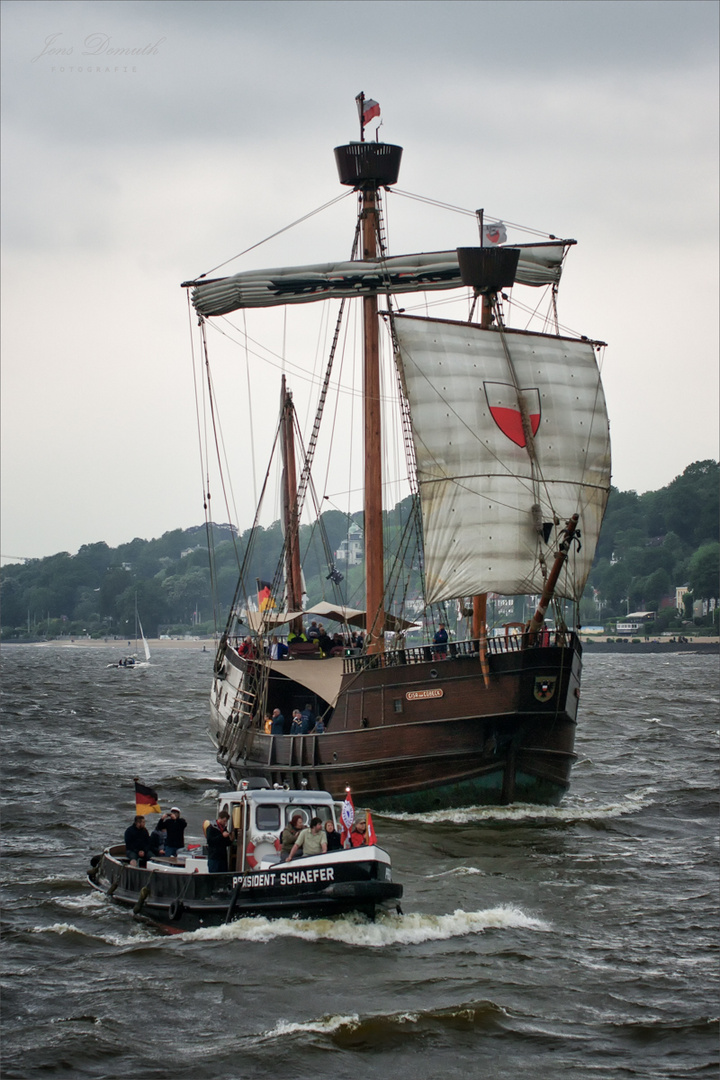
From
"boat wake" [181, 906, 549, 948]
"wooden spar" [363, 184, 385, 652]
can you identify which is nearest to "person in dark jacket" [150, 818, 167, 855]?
"boat wake" [181, 906, 549, 948]

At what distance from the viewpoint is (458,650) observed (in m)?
34.4

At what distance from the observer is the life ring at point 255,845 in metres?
23.2

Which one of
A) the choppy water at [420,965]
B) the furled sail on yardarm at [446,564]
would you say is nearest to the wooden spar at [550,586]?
the furled sail on yardarm at [446,564]

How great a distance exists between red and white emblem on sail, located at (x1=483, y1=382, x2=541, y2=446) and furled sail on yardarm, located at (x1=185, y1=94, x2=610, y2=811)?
0.15 feet

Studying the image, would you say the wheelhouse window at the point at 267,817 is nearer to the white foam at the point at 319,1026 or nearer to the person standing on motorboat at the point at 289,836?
the person standing on motorboat at the point at 289,836

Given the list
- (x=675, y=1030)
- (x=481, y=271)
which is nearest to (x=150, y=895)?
(x=675, y=1030)

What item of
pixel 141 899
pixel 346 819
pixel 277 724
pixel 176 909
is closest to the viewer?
pixel 176 909

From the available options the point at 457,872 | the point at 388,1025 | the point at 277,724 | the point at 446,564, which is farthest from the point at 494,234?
the point at 388,1025

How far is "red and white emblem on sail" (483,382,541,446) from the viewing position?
132 feet

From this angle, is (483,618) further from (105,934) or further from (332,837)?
(105,934)

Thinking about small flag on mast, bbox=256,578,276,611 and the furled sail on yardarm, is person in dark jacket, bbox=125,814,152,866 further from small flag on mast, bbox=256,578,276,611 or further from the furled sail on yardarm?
A: small flag on mast, bbox=256,578,276,611

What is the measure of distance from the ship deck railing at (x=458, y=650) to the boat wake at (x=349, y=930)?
36.0 ft

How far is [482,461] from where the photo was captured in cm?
3978

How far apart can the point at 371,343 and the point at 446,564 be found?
8648mm
